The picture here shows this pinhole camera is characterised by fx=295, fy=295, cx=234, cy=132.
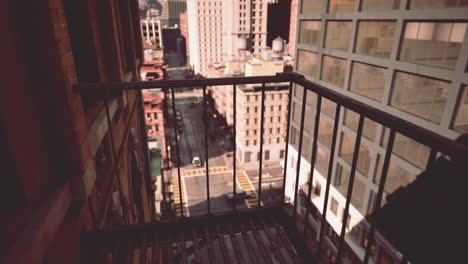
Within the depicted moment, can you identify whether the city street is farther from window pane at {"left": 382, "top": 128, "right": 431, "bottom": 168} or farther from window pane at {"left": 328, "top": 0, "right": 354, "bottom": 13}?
window pane at {"left": 328, "top": 0, "right": 354, "bottom": 13}

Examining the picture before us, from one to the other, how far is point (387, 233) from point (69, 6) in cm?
1421

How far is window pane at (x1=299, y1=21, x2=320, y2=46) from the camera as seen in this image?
691 inches

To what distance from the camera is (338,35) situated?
15.7m

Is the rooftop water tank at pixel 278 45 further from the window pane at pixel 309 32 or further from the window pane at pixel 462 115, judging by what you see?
the window pane at pixel 462 115

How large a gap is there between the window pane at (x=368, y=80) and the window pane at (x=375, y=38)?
0.66m

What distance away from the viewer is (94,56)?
3.58 meters

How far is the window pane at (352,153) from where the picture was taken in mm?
14484

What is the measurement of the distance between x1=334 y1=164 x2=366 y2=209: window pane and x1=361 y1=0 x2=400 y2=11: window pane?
26.6ft

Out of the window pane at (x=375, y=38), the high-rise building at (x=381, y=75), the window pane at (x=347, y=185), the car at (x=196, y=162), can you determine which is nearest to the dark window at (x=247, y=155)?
the car at (x=196, y=162)

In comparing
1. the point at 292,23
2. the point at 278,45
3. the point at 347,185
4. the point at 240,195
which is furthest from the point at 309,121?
the point at 292,23

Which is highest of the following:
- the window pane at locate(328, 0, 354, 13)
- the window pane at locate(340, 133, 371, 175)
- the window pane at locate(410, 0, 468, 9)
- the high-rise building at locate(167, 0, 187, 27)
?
the high-rise building at locate(167, 0, 187, 27)

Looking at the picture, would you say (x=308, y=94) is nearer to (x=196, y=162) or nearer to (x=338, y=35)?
(x=338, y=35)

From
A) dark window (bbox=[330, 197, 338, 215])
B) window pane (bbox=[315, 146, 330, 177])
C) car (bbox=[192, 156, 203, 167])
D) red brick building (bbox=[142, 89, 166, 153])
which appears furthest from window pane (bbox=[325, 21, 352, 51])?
car (bbox=[192, 156, 203, 167])

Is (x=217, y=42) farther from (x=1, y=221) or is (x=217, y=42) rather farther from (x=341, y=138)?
(x=1, y=221)
